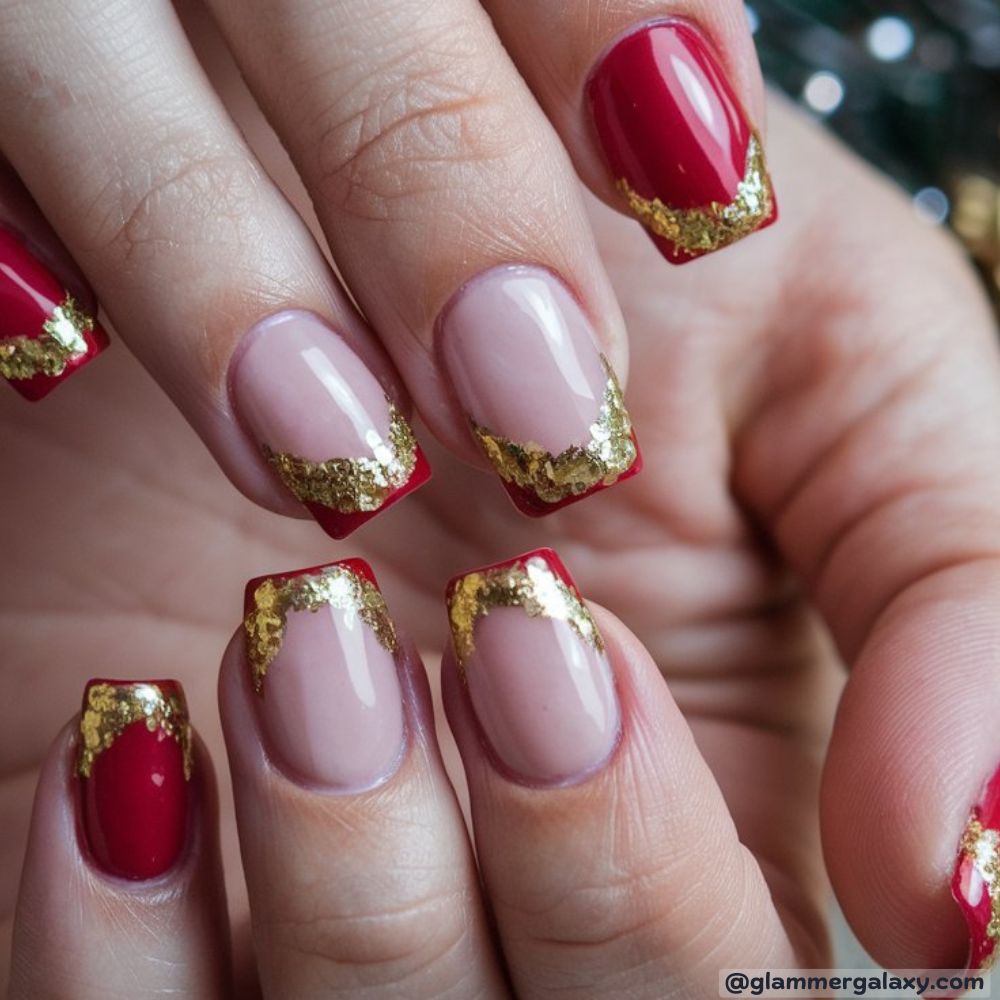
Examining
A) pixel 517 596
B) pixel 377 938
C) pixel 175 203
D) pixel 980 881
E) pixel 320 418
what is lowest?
pixel 980 881

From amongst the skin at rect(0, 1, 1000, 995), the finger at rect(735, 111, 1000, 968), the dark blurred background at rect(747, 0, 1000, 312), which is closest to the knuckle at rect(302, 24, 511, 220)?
the skin at rect(0, 1, 1000, 995)

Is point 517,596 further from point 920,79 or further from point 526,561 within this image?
point 920,79

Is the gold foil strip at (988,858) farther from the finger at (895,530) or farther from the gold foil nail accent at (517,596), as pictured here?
the gold foil nail accent at (517,596)

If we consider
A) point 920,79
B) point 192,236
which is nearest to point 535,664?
point 192,236

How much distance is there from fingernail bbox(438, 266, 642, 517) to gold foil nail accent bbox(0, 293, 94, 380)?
187mm

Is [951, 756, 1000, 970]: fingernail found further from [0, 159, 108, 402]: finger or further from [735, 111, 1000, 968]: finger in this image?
[0, 159, 108, 402]: finger

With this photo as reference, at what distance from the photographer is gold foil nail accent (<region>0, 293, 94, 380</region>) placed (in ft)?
1.85

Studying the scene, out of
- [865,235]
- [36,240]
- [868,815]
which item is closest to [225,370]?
[36,240]

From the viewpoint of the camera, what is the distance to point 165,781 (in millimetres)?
594

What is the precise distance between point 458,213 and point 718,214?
133 mm

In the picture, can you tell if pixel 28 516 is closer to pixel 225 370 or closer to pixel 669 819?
pixel 225 370

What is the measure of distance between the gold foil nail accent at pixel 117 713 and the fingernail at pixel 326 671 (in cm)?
6

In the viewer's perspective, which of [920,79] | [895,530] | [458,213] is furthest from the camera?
[920,79]

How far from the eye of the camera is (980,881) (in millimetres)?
557
